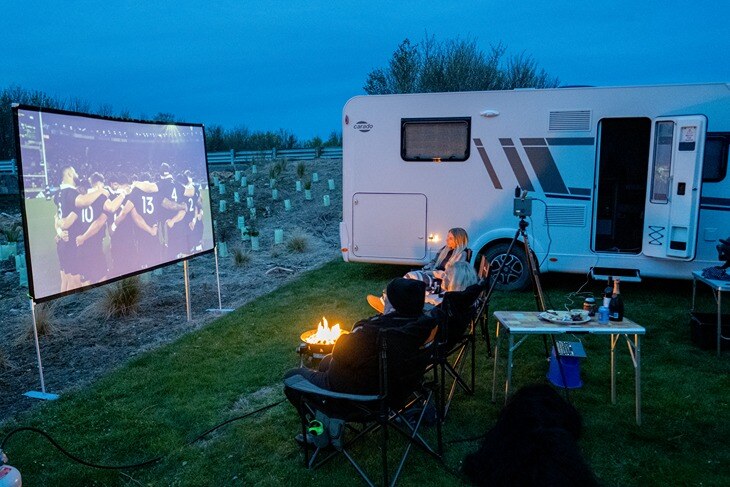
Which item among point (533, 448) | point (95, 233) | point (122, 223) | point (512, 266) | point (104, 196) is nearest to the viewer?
point (533, 448)

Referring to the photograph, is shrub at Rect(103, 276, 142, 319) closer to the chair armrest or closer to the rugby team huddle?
the rugby team huddle

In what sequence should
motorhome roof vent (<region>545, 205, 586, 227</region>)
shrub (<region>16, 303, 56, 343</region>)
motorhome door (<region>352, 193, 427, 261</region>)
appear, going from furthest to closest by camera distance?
motorhome door (<region>352, 193, 427, 261</region>) < motorhome roof vent (<region>545, 205, 586, 227</region>) < shrub (<region>16, 303, 56, 343</region>)

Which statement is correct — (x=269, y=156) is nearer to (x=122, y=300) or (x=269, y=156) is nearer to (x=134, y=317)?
(x=122, y=300)

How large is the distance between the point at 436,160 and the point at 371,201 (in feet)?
3.49

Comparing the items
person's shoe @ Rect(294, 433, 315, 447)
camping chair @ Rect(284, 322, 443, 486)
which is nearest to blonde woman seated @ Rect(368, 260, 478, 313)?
camping chair @ Rect(284, 322, 443, 486)

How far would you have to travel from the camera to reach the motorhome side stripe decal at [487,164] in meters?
7.26

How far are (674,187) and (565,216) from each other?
126 centimetres

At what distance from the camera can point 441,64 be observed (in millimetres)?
19281

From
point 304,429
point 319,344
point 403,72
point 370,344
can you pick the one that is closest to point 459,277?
point 319,344

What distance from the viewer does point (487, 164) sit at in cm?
728

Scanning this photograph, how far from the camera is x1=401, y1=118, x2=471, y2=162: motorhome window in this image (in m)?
7.35

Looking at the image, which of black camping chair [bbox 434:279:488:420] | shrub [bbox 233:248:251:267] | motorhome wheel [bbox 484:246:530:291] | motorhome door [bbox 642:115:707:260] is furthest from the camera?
shrub [bbox 233:248:251:267]

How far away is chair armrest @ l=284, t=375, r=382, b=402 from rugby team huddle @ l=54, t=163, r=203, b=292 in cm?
264

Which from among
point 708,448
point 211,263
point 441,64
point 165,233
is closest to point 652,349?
point 708,448
